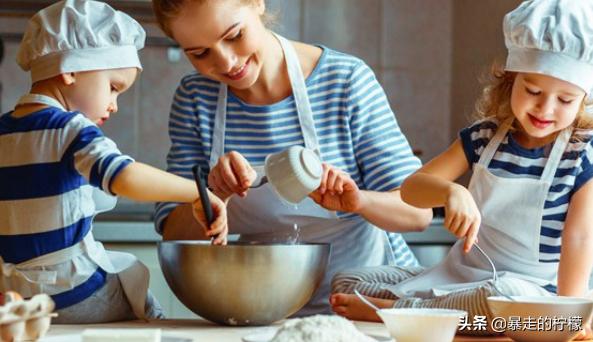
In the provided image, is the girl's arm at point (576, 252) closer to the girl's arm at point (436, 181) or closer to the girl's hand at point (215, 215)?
the girl's arm at point (436, 181)

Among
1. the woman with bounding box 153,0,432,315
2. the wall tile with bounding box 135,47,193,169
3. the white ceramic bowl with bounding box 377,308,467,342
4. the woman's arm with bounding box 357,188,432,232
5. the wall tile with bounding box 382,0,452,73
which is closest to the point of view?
the white ceramic bowl with bounding box 377,308,467,342

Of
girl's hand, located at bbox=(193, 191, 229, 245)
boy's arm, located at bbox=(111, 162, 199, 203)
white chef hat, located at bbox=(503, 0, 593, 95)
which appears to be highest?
white chef hat, located at bbox=(503, 0, 593, 95)

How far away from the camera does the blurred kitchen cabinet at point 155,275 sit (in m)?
2.58

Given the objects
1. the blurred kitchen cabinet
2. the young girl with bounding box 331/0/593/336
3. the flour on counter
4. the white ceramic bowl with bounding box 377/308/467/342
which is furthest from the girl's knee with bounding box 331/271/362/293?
the blurred kitchen cabinet

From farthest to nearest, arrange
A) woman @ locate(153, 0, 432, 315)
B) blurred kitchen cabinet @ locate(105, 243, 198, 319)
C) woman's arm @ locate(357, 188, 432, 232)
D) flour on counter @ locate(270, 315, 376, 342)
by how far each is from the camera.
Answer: blurred kitchen cabinet @ locate(105, 243, 198, 319) < woman @ locate(153, 0, 432, 315) < woman's arm @ locate(357, 188, 432, 232) < flour on counter @ locate(270, 315, 376, 342)

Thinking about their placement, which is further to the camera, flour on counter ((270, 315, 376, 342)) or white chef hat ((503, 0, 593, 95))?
white chef hat ((503, 0, 593, 95))

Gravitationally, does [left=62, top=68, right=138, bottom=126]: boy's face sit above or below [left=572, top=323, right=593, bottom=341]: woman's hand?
above

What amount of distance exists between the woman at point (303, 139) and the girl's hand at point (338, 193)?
0.05m

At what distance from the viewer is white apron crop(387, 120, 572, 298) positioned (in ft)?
4.93

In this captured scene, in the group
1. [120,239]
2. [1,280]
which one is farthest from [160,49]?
[1,280]

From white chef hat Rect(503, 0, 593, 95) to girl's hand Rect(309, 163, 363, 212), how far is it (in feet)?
1.05

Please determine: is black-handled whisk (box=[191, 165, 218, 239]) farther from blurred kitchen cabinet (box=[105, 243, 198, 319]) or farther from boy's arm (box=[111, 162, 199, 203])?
blurred kitchen cabinet (box=[105, 243, 198, 319])

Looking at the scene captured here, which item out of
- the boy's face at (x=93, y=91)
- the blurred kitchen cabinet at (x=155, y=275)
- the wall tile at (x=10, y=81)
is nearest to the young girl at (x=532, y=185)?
→ the boy's face at (x=93, y=91)

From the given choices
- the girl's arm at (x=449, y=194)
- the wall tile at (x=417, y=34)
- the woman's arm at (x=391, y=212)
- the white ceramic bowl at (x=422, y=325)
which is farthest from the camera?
the wall tile at (x=417, y=34)
